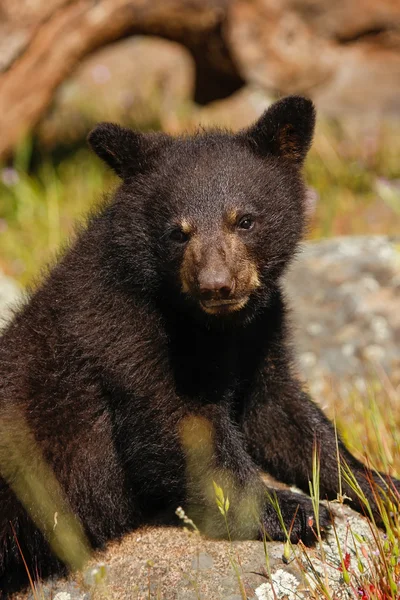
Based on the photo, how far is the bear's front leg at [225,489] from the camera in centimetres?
327

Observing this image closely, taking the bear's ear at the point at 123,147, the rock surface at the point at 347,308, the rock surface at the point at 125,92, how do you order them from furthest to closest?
the rock surface at the point at 125,92
the rock surface at the point at 347,308
the bear's ear at the point at 123,147

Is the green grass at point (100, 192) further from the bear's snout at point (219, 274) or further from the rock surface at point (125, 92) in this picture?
the bear's snout at point (219, 274)

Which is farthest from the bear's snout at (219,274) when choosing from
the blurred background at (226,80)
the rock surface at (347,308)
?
the blurred background at (226,80)

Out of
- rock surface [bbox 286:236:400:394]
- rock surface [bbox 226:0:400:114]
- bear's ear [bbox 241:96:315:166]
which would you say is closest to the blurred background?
rock surface [bbox 226:0:400:114]

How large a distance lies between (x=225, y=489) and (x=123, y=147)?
155cm

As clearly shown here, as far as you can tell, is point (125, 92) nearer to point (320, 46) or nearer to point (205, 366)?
point (320, 46)

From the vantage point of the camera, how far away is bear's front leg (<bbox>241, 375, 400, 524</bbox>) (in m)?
3.75

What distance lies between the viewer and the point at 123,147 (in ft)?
11.9

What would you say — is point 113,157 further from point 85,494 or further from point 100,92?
point 100,92

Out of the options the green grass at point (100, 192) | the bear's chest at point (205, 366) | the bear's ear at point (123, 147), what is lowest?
the green grass at point (100, 192)

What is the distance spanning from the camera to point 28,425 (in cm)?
343

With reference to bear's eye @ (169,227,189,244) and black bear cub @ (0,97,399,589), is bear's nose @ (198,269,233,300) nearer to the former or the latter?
black bear cub @ (0,97,399,589)

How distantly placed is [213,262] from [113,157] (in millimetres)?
792

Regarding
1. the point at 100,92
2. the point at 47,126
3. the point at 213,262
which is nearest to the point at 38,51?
the point at 47,126
